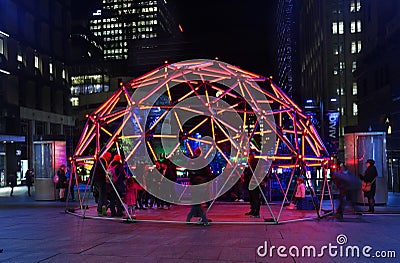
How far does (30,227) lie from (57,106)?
122 feet

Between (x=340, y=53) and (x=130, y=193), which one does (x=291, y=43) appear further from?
(x=130, y=193)

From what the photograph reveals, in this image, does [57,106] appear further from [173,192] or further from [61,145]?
[173,192]

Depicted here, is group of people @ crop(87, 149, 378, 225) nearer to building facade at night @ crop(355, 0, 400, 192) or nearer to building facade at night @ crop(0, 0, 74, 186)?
building facade at night @ crop(355, 0, 400, 192)

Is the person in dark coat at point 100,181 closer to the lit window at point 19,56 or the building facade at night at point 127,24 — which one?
the lit window at point 19,56

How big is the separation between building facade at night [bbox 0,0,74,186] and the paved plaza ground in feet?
83.2

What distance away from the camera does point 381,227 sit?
10703 millimetres

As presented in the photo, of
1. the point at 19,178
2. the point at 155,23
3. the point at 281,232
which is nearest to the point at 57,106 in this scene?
the point at 19,178

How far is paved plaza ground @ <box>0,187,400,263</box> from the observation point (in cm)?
756

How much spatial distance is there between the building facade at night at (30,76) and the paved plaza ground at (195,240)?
83.2 feet

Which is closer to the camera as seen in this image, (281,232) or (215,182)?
(281,232)

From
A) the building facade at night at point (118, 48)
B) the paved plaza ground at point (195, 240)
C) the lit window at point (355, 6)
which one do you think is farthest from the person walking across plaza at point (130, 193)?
the lit window at point (355, 6)

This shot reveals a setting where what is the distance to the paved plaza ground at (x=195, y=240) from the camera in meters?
7.56

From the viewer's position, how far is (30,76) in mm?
40500

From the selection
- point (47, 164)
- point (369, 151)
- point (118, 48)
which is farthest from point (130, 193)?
point (118, 48)
